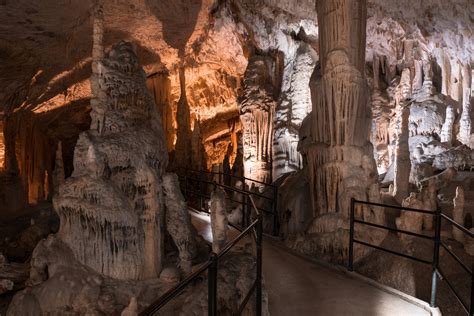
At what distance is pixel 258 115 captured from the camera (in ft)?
37.9

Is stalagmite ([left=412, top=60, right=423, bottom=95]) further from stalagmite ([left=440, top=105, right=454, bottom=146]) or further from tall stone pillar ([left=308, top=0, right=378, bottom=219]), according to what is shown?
tall stone pillar ([left=308, top=0, right=378, bottom=219])

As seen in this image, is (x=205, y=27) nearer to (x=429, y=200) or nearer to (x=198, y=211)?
(x=198, y=211)

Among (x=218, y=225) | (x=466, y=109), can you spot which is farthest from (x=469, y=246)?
(x=466, y=109)

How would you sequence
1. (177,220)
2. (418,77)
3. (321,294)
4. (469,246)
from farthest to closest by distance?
(418,77) → (469,246) → (177,220) → (321,294)

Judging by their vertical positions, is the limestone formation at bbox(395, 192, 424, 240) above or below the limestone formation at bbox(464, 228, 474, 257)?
above

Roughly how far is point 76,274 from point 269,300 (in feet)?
7.39

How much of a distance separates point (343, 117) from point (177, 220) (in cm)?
366

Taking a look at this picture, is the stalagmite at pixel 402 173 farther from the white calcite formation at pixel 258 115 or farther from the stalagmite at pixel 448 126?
the stalagmite at pixel 448 126

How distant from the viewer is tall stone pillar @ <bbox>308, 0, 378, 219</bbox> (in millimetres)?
6418

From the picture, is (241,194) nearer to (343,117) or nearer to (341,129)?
(341,129)

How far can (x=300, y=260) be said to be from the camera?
4.92 metres

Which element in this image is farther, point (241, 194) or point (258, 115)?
point (258, 115)

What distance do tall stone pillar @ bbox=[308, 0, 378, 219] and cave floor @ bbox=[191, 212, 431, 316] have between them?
2068 millimetres

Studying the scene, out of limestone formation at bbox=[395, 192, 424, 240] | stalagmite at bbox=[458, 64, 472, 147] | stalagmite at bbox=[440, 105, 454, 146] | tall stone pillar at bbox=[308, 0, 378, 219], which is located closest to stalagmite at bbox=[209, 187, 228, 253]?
tall stone pillar at bbox=[308, 0, 378, 219]
